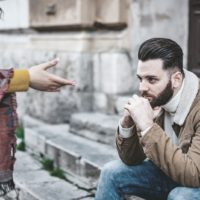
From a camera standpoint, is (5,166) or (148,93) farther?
(5,166)

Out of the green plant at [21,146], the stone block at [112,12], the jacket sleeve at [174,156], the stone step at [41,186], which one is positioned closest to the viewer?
the jacket sleeve at [174,156]

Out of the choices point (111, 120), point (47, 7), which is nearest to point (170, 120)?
point (111, 120)

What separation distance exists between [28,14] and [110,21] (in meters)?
1.30

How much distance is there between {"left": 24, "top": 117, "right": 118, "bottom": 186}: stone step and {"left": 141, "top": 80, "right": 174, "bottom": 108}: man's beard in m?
1.44

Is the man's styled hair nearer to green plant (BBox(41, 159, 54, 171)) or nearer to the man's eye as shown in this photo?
the man's eye

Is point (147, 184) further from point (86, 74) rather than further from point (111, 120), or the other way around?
point (86, 74)

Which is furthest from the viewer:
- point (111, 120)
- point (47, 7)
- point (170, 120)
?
point (47, 7)

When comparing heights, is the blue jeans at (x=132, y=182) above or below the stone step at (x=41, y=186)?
above

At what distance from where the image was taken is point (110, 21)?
4.90 m

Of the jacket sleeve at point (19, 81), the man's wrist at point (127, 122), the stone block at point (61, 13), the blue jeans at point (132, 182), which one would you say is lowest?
the blue jeans at point (132, 182)

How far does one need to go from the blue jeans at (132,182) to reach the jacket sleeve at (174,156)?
40cm

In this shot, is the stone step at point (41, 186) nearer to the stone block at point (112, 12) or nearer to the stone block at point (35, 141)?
the stone block at point (35, 141)

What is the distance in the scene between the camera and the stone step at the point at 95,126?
443 cm

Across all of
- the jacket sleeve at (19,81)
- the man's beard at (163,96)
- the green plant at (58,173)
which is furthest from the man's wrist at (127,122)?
the green plant at (58,173)
